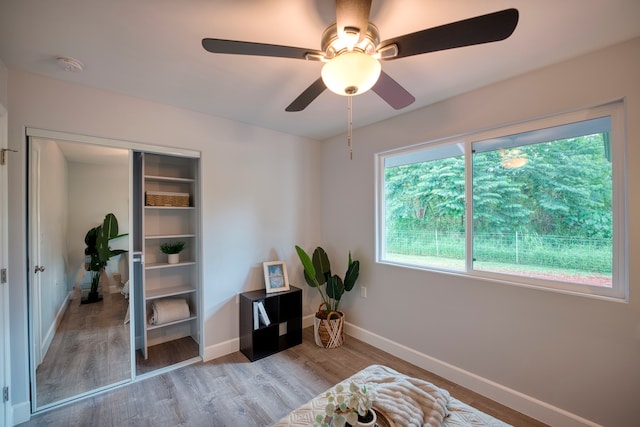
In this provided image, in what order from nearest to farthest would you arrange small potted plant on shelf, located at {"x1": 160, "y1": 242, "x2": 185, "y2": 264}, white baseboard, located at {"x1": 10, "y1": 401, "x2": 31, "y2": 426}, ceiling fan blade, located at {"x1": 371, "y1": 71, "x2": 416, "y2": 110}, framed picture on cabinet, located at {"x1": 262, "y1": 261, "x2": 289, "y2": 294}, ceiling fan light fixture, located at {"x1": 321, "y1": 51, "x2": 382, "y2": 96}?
ceiling fan light fixture, located at {"x1": 321, "y1": 51, "x2": 382, "y2": 96}, ceiling fan blade, located at {"x1": 371, "y1": 71, "x2": 416, "y2": 110}, white baseboard, located at {"x1": 10, "y1": 401, "x2": 31, "y2": 426}, small potted plant on shelf, located at {"x1": 160, "y1": 242, "x2": 185, "y2": 264}, framed picture on cabinet, located at {"x1": 262, "y1": 261, "x2": 289, "y2": 294}

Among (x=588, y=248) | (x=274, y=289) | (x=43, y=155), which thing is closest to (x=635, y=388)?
(x=588, y=248)

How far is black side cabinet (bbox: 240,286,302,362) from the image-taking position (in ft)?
9.11

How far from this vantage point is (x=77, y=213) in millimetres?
2217

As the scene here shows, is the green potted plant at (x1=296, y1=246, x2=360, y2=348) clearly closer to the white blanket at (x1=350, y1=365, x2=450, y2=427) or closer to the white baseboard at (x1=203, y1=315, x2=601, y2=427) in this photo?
the white baseboard at (x1=203, y1=315, x2=601, y2=427)

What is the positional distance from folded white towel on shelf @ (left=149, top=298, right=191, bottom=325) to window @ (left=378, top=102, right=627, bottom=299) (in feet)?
7.92

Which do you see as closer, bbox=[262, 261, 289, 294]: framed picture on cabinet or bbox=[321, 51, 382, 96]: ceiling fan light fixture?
bbox=[321, 51, 382, 96]: ceiling fan light fixture

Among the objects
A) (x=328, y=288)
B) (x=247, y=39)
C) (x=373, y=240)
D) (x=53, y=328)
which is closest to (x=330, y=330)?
(x=328, y=288)

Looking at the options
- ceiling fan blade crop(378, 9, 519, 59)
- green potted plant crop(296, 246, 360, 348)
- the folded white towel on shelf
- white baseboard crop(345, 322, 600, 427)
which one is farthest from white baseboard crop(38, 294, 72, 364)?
ceiling fan blade crop(378, 9, 519, 59)

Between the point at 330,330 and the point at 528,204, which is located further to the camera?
the point at 330,330

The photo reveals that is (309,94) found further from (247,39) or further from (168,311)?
(168,311)

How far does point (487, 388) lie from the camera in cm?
216

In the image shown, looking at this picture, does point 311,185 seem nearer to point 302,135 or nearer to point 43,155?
point 302,135

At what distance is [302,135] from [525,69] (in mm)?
2293

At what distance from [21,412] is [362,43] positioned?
10.7 feet
